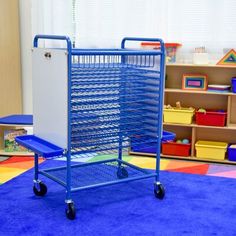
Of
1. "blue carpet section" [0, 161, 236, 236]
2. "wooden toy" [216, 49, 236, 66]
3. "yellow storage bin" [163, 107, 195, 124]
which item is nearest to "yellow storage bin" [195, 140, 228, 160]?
"yellow storage bin" [163, 107, 195, 124]

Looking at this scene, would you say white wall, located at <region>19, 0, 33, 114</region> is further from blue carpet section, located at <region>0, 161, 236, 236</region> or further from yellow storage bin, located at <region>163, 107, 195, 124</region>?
yellow storage bin, located at <region>163, 107, 195, 124</region>

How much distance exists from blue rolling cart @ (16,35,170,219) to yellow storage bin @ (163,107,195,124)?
96cm

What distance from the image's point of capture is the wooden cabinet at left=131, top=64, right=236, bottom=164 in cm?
415

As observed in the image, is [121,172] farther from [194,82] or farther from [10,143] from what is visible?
[10,143]

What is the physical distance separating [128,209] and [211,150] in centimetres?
145

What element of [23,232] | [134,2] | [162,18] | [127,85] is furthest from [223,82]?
[23,232]

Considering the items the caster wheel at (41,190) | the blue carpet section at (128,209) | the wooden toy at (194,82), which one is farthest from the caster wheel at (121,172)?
the wooden toy at (194,82)

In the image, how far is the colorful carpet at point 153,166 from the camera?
377cm

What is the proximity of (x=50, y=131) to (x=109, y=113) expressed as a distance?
1.41ft

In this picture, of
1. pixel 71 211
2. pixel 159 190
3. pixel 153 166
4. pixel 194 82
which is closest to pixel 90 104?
pixel 71 211

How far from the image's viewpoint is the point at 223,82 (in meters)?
4.23

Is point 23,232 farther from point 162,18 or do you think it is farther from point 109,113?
point 162,18

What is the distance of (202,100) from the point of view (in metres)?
4.32

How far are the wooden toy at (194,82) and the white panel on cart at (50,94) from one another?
169 centimetres
